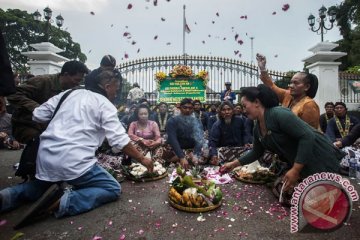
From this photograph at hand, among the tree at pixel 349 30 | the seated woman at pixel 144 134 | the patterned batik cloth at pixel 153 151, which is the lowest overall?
the patterned batik cloth at pixel 153 151

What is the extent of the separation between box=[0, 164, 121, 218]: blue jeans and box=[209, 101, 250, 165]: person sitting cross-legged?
2.64 meters

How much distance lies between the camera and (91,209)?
2.92 meters

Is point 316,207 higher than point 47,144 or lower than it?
lower

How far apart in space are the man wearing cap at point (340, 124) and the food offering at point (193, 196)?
4.13 metres

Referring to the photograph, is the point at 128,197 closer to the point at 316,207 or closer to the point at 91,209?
the point at 91,209

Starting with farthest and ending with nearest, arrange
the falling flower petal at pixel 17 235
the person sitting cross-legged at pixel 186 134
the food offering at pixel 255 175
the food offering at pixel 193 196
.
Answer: the person sitting cross-legged at pixel 186 134 → the food offering at pixel 255 175 → the food offering at pixel 193 196 → the falling flower petal at pixel 17 235

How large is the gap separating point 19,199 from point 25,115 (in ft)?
3.52

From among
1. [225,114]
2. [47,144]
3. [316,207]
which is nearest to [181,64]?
[225,114]

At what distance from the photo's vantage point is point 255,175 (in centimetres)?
399

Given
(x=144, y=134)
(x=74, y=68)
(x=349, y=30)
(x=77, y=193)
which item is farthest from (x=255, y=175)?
(x=349, y=30)

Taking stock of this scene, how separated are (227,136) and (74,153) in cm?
342

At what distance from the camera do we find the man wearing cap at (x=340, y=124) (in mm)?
5828

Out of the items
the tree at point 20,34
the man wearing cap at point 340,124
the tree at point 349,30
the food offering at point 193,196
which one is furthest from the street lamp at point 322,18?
the tree at point 20,34

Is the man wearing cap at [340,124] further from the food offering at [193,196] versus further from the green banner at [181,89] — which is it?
the green banner at [181,89]
